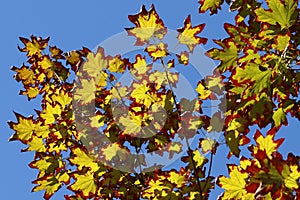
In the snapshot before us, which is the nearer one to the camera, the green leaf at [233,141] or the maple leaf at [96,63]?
the green leaf at [233,141]

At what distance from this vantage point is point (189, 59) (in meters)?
2.95

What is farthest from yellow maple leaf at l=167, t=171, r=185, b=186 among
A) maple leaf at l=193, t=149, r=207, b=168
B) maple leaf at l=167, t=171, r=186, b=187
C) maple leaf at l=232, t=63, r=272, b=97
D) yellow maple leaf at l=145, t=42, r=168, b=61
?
maple leaf at l=232, t=63, r=272, b=97

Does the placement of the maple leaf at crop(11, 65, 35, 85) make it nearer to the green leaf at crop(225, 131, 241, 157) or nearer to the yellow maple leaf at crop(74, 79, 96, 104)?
the yellow maple leaf at crop(74, 79, 96, 104)

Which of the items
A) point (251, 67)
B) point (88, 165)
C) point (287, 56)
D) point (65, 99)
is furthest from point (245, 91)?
point (65, 99)

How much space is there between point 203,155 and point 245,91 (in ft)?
3.06

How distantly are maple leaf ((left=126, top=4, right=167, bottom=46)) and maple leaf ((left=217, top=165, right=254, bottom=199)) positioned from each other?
87 centimetres

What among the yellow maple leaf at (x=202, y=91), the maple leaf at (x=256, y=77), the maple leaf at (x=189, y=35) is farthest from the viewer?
the yellow maple leaf at (x=202, y=91)

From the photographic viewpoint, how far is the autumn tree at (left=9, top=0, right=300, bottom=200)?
2.29 meters

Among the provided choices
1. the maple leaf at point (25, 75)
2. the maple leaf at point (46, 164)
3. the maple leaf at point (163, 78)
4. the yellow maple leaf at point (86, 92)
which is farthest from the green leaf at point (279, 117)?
the maple leaf at point (25, 75)

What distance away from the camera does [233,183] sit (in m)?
2.28

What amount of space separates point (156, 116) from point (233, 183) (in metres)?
0.78

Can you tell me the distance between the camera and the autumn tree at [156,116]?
2.29 m

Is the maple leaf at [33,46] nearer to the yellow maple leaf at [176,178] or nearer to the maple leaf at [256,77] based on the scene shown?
the yellow maple leaf at [176,178]

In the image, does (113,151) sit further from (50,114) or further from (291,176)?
(291,176)
